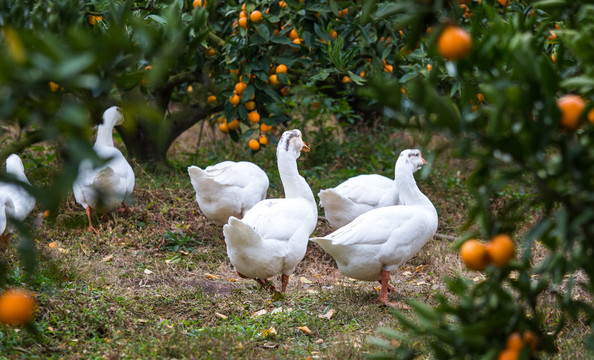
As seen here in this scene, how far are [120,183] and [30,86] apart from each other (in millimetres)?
4395

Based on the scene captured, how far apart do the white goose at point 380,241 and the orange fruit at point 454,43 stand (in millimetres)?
2804

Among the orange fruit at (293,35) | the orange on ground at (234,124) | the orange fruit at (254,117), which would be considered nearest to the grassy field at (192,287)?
the orange on ground at (234,124)

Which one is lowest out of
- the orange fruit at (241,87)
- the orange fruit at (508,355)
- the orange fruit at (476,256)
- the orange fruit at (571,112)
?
the orange fruit at (241,87)

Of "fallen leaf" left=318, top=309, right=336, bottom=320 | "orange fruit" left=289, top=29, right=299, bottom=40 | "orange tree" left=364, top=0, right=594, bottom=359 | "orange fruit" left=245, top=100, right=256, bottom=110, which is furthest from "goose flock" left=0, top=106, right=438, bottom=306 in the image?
"orange tree" left=364, top=0, right=594, bottom=359

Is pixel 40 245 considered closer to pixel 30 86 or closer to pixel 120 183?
pixel 120 183

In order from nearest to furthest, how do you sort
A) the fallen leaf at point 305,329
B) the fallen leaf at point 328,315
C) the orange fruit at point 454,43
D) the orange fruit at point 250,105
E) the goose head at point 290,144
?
the orange fruit at point 454,43
the fallen leaf at point 305,329
the fallen leaf at point 328,315
the goose head at point 290,144
the orange fruit at point 250,105

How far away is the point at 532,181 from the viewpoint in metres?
1.82

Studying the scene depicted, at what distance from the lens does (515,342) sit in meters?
1.75

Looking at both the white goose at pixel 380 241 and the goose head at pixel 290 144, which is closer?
the white goose at pixel 380 241

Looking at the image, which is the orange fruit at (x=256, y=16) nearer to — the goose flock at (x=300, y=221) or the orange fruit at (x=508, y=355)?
the goose flock at (x=300, y=221)

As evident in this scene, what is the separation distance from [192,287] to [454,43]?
359cm

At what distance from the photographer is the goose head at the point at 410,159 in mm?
5117

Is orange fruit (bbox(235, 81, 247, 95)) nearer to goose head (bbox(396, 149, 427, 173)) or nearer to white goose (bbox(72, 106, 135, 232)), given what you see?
white goose (bbox(72, 106, 135, 232))

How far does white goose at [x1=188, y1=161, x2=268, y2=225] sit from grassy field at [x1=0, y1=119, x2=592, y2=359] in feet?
1.11
